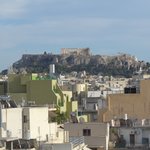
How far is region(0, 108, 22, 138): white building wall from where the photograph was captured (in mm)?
24681

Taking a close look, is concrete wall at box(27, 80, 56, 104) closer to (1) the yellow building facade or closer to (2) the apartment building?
(1) the yellow building facade

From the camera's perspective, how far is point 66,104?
53.2 meters

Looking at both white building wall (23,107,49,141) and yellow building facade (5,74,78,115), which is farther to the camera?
yellow building facade (5,74,78,115)

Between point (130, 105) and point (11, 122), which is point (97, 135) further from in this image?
point (130, 105)

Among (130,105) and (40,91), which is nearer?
(130,105)

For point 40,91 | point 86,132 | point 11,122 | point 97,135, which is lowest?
point 97,135

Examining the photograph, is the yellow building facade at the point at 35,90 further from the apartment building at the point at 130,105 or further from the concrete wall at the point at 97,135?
the concrete wall at the point at 97,135

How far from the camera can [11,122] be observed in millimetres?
25672

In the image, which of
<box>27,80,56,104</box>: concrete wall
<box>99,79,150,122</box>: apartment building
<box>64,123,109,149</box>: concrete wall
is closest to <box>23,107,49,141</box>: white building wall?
<box>64,123,109,149</box>: concrete wall

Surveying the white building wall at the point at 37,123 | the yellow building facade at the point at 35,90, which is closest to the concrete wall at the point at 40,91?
the yellow building facade at the point at 35,90

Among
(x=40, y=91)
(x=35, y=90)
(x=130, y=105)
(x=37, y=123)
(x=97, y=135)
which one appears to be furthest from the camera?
(x=40, y=91)

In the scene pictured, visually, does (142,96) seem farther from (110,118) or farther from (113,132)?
(113,132)

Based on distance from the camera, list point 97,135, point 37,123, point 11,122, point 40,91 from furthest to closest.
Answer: point 40,91, point 97,135, point 37,123, point 11,122

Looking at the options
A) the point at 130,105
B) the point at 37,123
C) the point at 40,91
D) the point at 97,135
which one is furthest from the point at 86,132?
the point at 40,91
